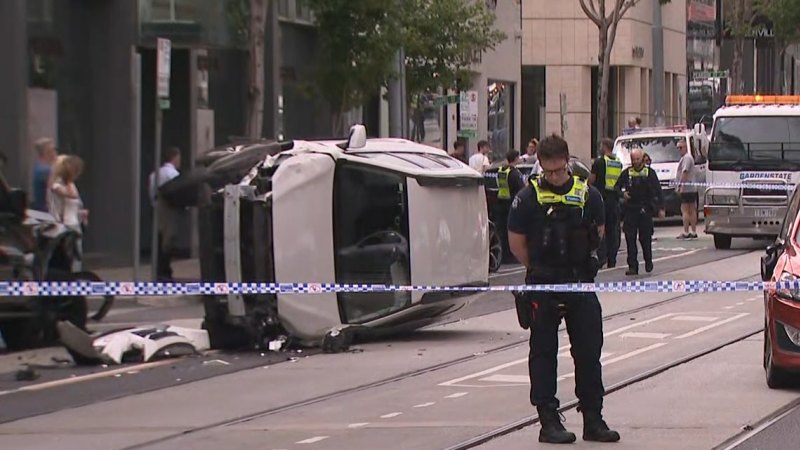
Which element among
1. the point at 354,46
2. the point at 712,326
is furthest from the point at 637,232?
the point at 712,326

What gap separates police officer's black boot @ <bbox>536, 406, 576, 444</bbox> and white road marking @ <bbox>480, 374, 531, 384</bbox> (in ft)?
8.67

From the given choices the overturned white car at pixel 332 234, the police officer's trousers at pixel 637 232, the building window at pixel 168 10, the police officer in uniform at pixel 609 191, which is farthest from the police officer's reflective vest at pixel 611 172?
the overturned white car at pixel 332 234

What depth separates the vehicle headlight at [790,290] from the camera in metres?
10.8

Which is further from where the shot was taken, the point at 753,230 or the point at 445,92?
the point at 445,92

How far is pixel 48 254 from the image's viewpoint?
50.0 feet

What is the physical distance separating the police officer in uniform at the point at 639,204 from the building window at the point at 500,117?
19678 millimetres

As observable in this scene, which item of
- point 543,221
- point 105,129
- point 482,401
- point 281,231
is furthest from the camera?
point 105,129

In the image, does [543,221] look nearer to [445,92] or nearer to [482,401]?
[482,401]

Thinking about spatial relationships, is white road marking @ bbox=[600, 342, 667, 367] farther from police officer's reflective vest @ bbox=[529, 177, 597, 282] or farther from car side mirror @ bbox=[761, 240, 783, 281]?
police officer's reflective vest @ bbox=[529, 177, 597, 282]

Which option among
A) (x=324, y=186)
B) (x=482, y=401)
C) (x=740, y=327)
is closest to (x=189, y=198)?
(x=324, y=186)

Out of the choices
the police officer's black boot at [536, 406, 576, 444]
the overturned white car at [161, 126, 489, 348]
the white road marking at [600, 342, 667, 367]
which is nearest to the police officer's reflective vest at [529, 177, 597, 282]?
the police officer's black boot at [536, 406, 576, 444]

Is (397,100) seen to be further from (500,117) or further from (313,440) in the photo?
(500,117)

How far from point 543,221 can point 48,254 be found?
732cm

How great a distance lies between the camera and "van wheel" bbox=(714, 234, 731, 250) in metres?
27.5
